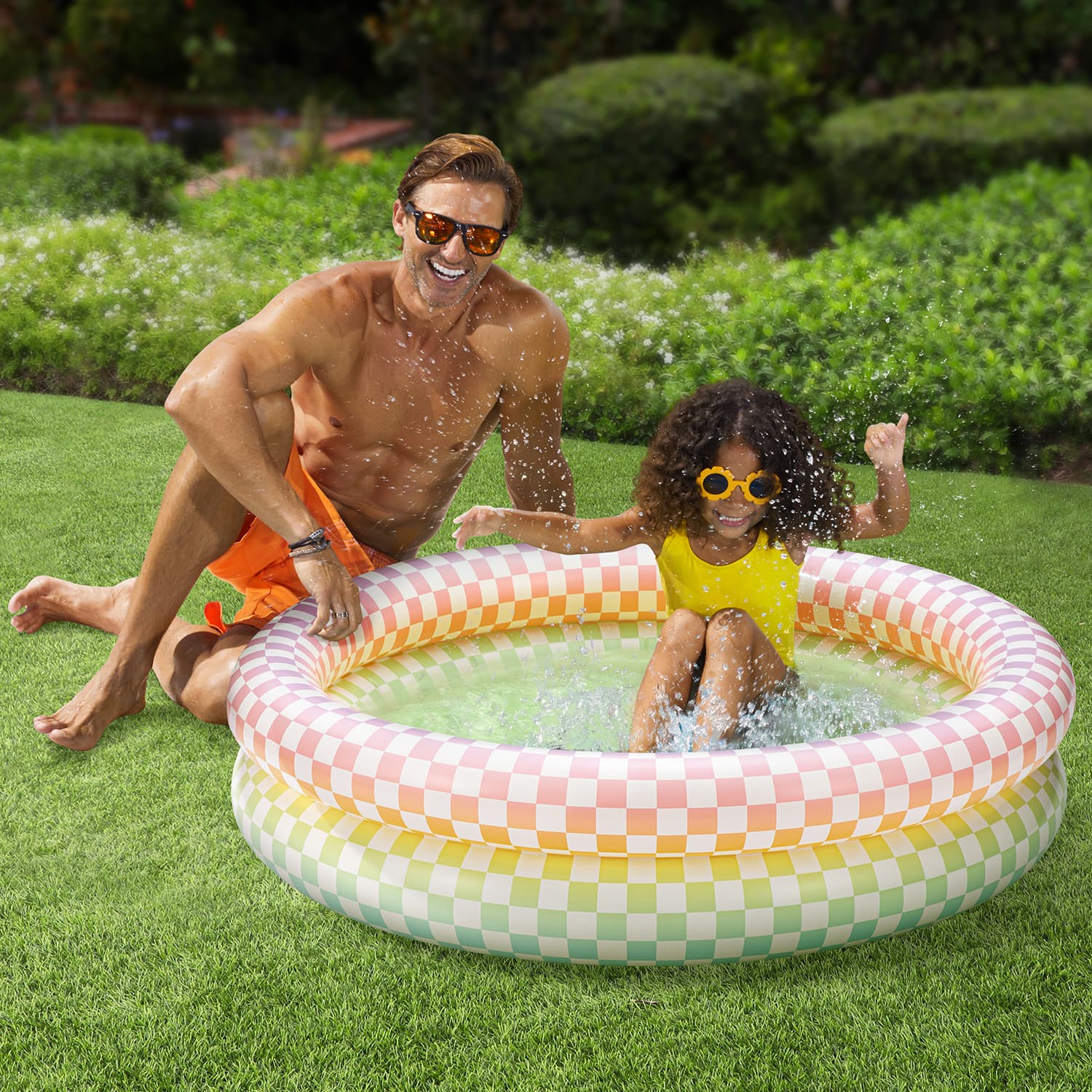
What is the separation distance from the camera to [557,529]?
11.3 ft

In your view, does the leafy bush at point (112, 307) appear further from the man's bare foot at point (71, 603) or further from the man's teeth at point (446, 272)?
the man's teeth at point (446, 272)

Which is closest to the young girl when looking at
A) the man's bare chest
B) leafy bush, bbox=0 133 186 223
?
the man's bare chest

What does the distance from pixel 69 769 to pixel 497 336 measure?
1614 mm

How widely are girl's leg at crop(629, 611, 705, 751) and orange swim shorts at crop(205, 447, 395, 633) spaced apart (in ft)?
3.17

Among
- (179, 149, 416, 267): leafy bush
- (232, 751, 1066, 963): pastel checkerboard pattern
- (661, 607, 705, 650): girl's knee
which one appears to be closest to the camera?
(232, 751, 1066, 963): pastel checkerboard pattern

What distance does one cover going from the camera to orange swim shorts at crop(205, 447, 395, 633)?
3.74 meters

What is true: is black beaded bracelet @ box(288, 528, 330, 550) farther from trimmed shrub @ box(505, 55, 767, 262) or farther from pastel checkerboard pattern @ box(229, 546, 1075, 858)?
trimmed shrub @ box(505, 55, 767, 262)

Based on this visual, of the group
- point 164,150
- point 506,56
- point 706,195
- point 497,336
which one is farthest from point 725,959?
point 506,56

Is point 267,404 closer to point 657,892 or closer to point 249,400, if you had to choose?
point 249,400

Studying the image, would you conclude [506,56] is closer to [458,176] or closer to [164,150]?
[164,150]

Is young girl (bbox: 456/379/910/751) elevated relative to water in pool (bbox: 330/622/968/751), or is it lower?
elevated

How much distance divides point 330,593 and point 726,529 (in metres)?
1.01

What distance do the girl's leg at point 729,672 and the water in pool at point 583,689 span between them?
6cm

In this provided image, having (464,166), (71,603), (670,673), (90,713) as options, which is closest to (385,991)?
(670,673)
